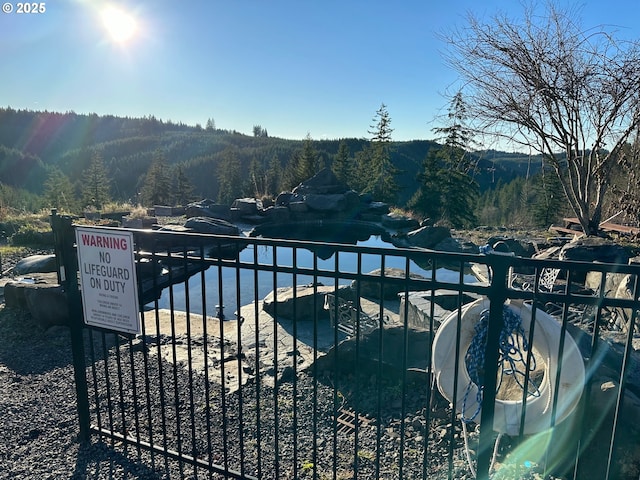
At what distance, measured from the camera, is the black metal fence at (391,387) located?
5.37ft

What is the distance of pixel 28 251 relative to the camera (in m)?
9.10

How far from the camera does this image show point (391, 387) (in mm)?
3547

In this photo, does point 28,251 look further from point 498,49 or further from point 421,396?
point 498,49

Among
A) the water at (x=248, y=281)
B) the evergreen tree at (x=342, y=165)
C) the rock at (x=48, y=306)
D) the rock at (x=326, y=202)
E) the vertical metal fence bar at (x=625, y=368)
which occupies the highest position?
the evergreen tree at (x=342, y=165)

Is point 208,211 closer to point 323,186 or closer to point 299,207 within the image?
point 299,207

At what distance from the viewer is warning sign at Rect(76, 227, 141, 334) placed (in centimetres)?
214

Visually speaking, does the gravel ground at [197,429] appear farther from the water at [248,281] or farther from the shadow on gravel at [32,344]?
the water at [248,281]

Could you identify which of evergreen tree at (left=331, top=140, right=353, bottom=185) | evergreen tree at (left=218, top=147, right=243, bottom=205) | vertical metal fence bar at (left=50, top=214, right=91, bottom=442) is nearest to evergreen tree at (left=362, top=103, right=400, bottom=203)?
evergreen tree at (left=331, top=140, right=353, bottom=185)

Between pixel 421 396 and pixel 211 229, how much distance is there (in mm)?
10465

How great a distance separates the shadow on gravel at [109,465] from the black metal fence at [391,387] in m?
0.04

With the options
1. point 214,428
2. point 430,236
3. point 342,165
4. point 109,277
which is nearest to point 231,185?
point 342,165

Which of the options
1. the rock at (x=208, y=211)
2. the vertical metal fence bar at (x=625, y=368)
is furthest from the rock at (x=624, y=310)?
the rock at (x=208, y=211)

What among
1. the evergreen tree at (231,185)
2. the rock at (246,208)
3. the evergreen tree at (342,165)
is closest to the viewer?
the rock at (246,208)

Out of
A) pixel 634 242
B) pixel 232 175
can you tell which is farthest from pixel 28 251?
pixel 232 175
